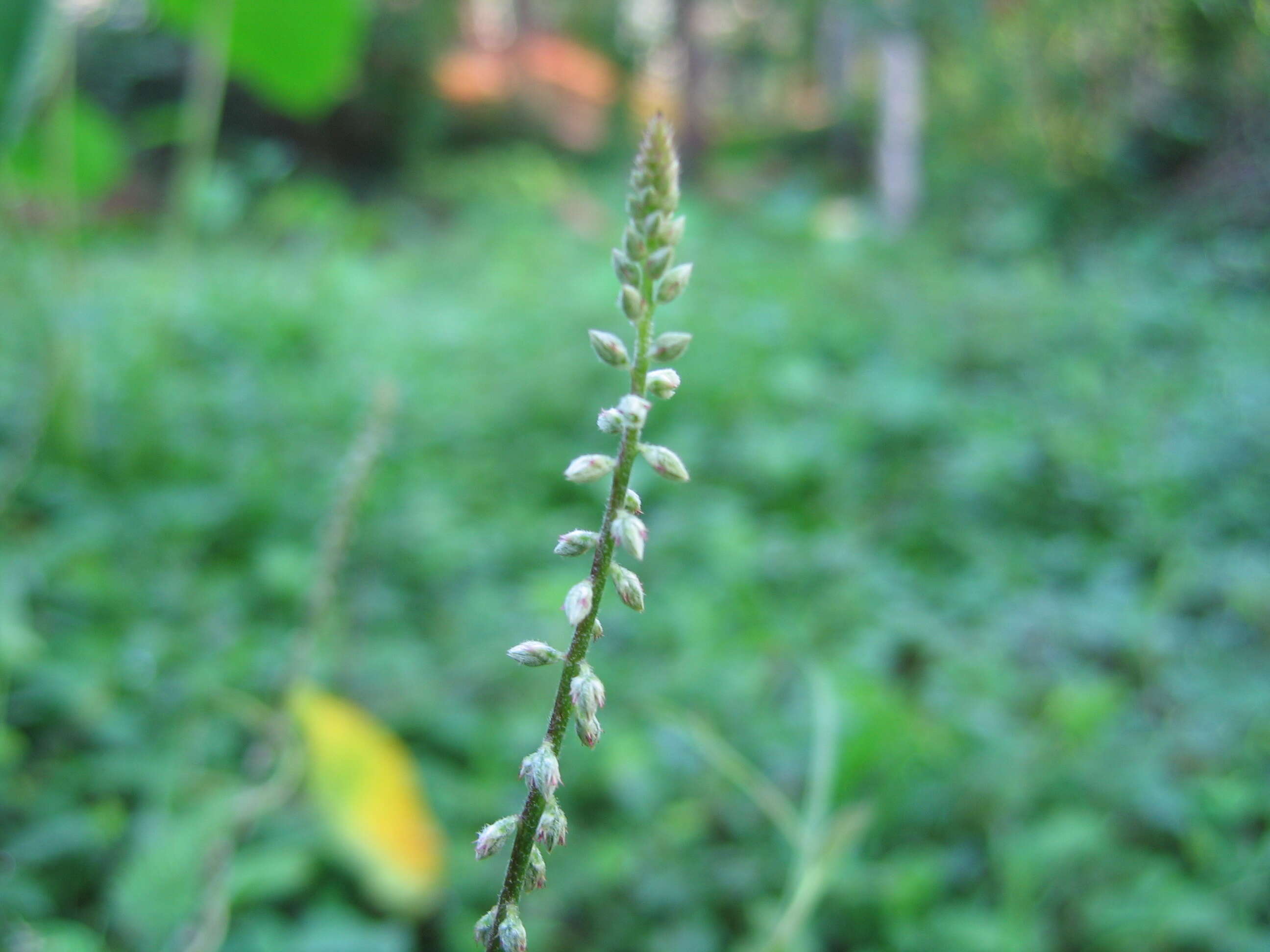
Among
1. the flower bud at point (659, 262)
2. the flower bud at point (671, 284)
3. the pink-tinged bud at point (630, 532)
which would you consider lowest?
the pink-tinged bud at point (630, 532)

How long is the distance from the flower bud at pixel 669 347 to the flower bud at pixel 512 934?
29 cm

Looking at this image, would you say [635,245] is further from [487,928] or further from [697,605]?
[697,605]

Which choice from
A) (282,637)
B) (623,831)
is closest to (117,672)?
(282,637)

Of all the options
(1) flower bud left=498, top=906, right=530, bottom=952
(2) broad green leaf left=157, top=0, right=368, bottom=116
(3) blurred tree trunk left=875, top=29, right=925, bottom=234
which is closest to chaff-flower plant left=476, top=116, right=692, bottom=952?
(1) flower bud left=498, top=906, right=530, bottom=952

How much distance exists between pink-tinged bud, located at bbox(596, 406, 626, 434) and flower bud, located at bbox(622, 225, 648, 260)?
82mm

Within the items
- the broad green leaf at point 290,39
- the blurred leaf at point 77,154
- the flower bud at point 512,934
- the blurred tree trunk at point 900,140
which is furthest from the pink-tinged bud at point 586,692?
the blurred tree trunk at point 900,140

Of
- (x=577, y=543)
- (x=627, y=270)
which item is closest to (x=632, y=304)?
(x=627, y=270)

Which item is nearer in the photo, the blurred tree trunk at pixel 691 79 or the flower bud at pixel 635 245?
the flower bud at pixel 635 245

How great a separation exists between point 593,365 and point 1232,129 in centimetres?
673

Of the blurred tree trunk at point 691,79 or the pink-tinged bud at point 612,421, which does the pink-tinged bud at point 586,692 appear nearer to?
the pink-tinged bud at point 612,421

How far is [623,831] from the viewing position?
215 cm

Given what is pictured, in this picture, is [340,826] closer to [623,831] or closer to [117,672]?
[623,831]

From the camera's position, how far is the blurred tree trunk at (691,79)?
1638 centimetres

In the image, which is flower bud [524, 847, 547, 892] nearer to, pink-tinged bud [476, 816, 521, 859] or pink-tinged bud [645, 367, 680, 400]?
pink-tinged bud [476, 816, 521, 859]
